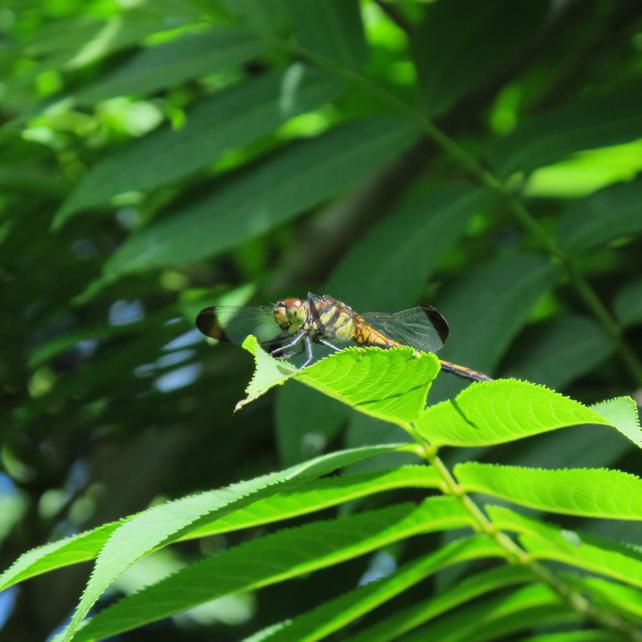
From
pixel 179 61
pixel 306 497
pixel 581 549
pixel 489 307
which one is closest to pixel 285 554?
pixel 306 497

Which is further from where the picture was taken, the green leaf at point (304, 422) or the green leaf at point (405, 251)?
the green leaf at point (405, 251)

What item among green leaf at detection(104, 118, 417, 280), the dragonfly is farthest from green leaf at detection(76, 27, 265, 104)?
the dragonfly

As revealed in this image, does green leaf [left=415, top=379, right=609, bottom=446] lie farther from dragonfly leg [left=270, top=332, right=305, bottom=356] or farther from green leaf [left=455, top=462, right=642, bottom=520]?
dragonfly leg [left=270, top=332, right=305, bottom=356]

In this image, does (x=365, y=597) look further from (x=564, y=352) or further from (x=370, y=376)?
(x=564, y=352)

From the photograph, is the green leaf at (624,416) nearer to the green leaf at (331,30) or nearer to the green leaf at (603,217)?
the green leaf at (603,217)

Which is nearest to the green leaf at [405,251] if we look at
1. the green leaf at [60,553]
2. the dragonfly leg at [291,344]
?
the dragonfly leg at [291,344]

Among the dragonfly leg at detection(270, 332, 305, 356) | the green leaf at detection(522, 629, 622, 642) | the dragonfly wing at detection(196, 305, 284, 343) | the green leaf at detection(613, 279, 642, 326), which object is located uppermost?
the dragonfly wing at detection(196, 305, 284, 343)

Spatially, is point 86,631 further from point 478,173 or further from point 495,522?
point 478,173
